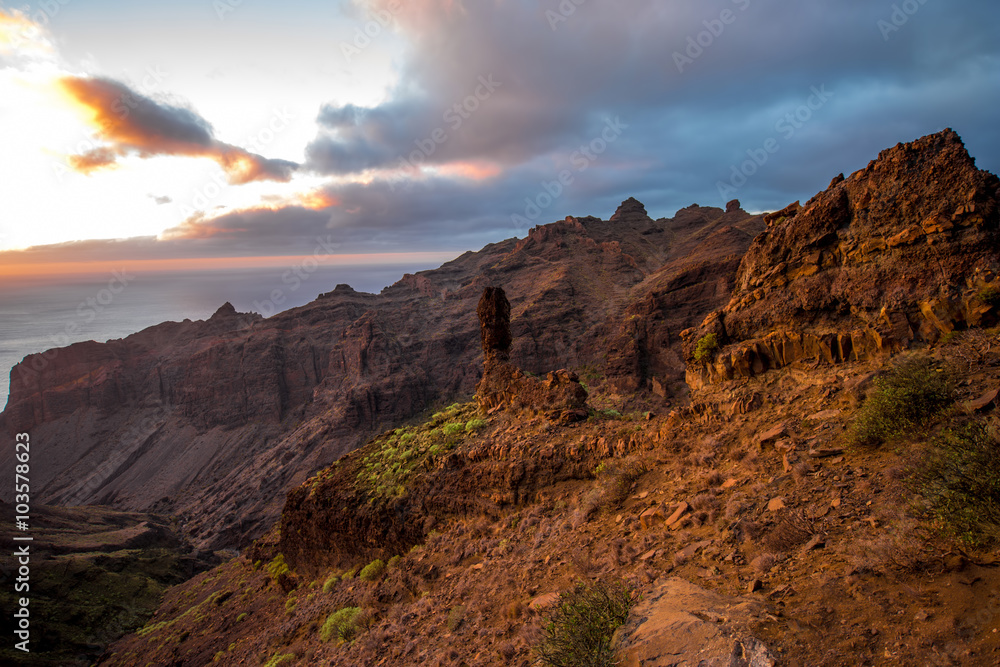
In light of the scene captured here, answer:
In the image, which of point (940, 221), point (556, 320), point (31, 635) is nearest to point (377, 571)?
point (940, 221)

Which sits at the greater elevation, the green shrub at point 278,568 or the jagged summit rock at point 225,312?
the jagged summit rock at point 225,312

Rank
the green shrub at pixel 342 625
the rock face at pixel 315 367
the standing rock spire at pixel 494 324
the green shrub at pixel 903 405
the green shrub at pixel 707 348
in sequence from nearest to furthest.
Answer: the green shrub at pixel 903 405 < the green shrub at pixel 342 625 < the green shrub at pixel 707 348 < the standing rock spire at pixel 494 324 < the rock face at pixel 315 367

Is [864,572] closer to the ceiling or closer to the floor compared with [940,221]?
closer to the floor

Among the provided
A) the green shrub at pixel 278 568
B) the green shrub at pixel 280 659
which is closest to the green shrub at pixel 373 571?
the green shrub at pixel 280 659

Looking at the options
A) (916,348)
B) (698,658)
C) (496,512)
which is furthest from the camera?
(496,512)

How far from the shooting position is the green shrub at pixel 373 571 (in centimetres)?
1298

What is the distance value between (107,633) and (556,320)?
6072 cm

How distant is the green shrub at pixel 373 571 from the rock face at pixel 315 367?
46391 mm

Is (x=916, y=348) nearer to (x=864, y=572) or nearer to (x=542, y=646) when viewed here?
(x=864, y=572)

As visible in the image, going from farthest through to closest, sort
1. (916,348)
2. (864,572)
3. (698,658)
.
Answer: (916,348)
(864,572)
(698,658)

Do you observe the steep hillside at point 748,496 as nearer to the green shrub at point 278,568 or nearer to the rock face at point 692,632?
the rock face at point 692,632

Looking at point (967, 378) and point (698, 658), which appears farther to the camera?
point (967, 378)

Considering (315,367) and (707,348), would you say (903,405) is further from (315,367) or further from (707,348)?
(315,367)

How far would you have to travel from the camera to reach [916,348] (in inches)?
330
